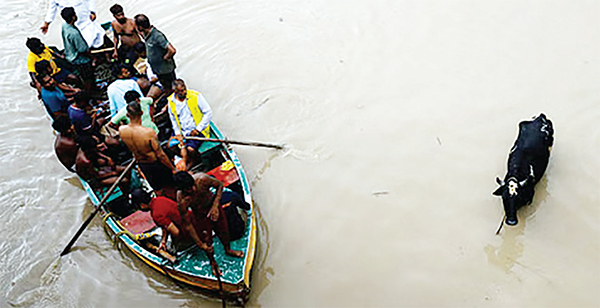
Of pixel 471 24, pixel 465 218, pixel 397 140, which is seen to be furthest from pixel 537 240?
pixel 471 24

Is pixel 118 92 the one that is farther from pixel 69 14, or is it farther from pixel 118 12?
pixel 69 14

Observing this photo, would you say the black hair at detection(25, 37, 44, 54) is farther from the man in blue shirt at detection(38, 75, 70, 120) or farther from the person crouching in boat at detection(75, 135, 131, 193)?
the person crouching in boat at detection(75, 135, 131, 193)

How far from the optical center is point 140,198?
576 cm

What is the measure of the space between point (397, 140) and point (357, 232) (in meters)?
1.48

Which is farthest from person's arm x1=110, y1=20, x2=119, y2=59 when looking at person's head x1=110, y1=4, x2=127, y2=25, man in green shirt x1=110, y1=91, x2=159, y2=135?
man in green shirt x1=110, y1=91, x2=159, y2=135

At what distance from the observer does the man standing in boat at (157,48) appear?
6279mm

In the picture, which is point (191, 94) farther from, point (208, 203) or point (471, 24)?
point (471, 24)

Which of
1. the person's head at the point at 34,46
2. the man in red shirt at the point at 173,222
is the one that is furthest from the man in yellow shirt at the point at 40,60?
the man in red shirt at the point at 173,222

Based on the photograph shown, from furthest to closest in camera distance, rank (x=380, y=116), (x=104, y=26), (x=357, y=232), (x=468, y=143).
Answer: (x=104, y=26) < (x=380, y=116) < (x=468, y=143) < (x=357, y=232)

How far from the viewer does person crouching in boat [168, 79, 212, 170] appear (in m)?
5.84

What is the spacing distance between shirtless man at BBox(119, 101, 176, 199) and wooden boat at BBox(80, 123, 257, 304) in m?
0.56

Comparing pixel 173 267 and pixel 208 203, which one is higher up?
pixel 208 203

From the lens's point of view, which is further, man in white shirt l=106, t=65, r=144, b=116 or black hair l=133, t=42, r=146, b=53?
black hair l=133, t=42, r=146, b=53

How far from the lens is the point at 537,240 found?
5.42 meters
